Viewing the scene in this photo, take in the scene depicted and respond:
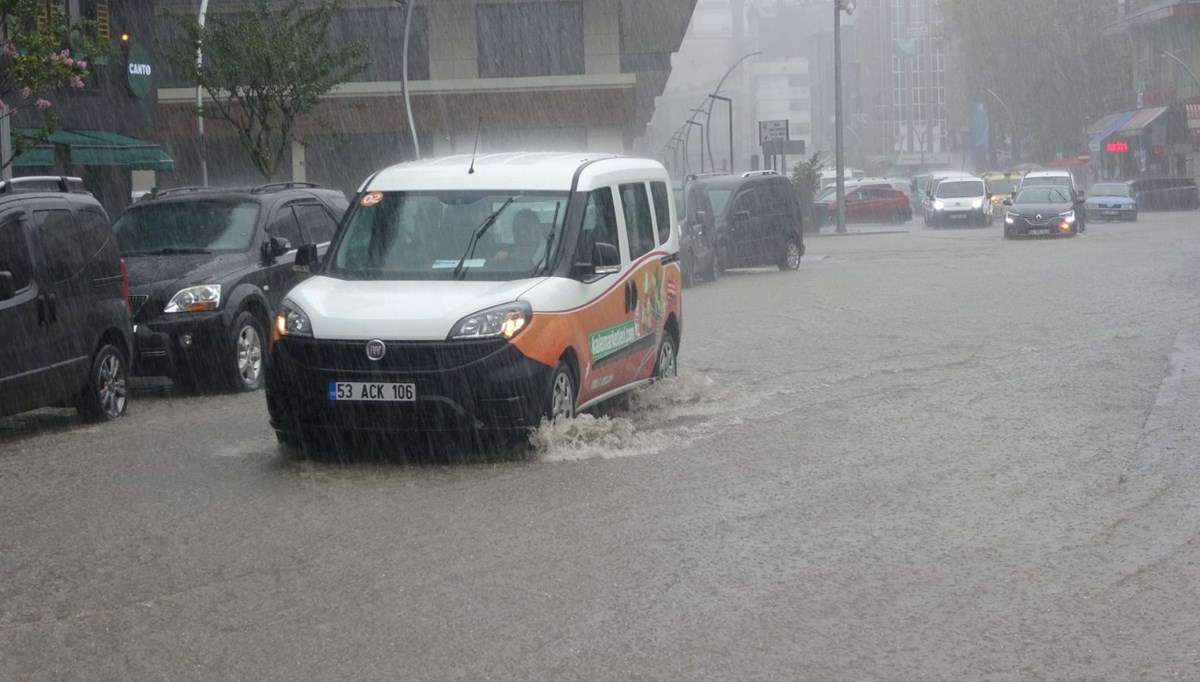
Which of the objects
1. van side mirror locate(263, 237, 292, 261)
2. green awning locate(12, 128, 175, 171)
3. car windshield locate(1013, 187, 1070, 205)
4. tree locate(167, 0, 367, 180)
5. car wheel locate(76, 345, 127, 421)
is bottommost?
car windshield locate(1013, 187, 1070, 205)

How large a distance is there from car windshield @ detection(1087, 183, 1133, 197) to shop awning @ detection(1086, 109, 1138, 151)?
96.8ft

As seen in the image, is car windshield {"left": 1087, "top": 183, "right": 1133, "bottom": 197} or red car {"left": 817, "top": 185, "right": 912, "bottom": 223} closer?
car windshield {"left": 1087, "top": 183, "right": 1133, "bottom": 197}

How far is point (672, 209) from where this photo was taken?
12.3m

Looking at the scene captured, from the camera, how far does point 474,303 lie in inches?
357

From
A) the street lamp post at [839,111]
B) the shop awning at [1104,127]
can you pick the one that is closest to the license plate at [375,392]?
the street lamp post at [839,111]

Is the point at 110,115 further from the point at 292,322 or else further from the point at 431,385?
the point at 431,385

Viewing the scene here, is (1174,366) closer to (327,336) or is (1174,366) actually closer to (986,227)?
(327,336)

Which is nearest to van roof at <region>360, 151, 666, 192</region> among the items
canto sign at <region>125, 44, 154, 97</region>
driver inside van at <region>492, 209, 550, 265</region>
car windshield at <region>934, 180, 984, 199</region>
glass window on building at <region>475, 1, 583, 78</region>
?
driver inside van at <region>492, 209, 550, 265</region>

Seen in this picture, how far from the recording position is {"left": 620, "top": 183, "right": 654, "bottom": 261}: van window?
11062mm

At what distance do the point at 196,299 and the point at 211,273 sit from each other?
1.18 ft

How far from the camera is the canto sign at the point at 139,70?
31484 mm

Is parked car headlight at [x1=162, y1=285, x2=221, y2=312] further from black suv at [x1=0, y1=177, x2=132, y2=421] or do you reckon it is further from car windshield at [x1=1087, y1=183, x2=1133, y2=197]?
car windshield at [x1=1087, y1=183, x2=1133, y2=197]

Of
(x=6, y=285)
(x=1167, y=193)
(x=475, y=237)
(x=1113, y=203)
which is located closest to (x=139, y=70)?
(x=6, y=285)

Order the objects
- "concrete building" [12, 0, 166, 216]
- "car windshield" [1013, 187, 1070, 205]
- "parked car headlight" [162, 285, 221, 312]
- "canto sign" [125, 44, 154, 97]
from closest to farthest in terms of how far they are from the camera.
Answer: "parked car headlight" [162, 285, 221, 312] < "concrete building" [12, 0, 166, 216] < "canto sign" [125, 44, 154, 97] < "car windshield" [1013, 187, 1070, 205]
